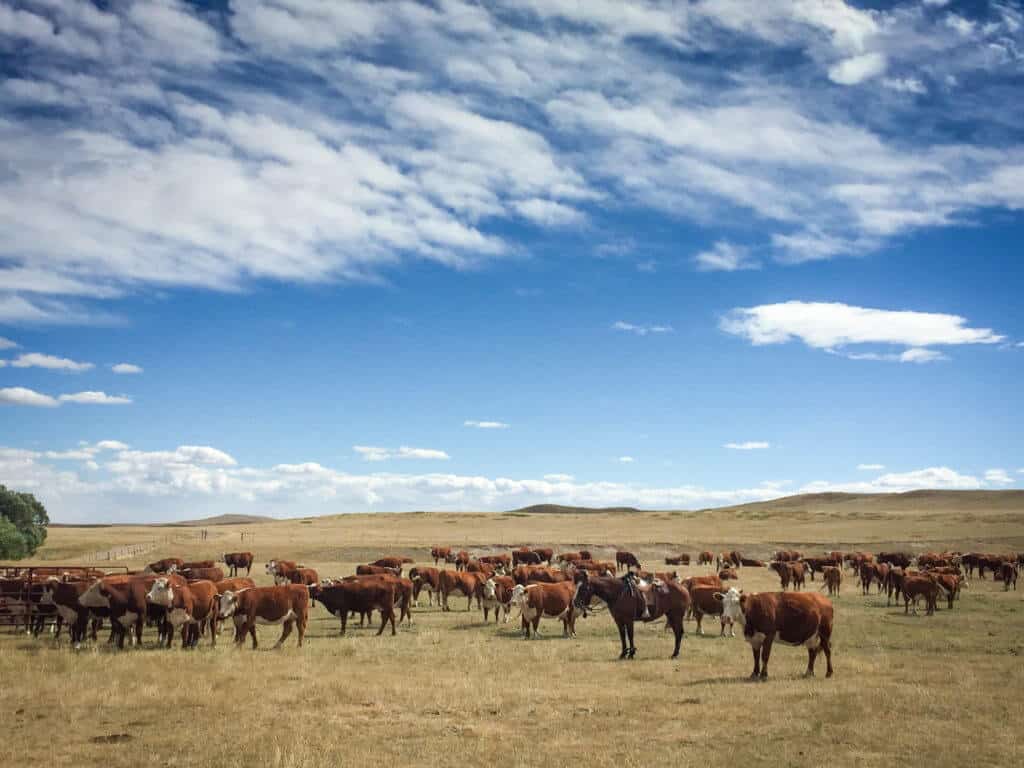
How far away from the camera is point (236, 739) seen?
12.0 m

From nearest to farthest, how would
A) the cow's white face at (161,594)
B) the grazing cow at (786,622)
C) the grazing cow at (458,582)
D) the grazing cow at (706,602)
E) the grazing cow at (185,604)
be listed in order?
the grazing cow at (786,622), the cow's white face at (161,594), the grazing cow at (185,604), the grazing cow at (706,602), the grazing cow at (458,582)

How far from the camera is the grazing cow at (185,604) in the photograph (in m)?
20.0

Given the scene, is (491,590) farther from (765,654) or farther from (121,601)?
(765,654)

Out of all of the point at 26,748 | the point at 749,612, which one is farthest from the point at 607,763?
the point at 26,748

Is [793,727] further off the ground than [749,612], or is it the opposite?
[749,612]

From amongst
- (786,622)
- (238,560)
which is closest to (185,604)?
(786,622)

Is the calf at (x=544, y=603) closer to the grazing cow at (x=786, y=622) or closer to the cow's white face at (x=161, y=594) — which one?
the grazing cow at (x=786, y=622)

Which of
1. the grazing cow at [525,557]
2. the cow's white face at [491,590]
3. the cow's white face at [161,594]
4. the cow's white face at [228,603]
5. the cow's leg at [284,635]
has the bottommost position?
the grazing cow at [525,557]

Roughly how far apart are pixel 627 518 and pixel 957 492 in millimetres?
81533

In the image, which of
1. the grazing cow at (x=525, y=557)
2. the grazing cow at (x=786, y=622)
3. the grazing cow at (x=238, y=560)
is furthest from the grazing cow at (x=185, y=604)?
the grazing cow at (x=525, y=557)

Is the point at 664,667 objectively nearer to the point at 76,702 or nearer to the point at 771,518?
the point at 76,702

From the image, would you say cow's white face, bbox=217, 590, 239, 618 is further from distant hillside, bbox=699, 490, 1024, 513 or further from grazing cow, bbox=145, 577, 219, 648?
distant hillside, bbox=699, 490, 1024, 513

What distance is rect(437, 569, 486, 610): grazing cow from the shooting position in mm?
31031

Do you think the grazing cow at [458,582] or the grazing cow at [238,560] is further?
the grazing cow at [238,560]
